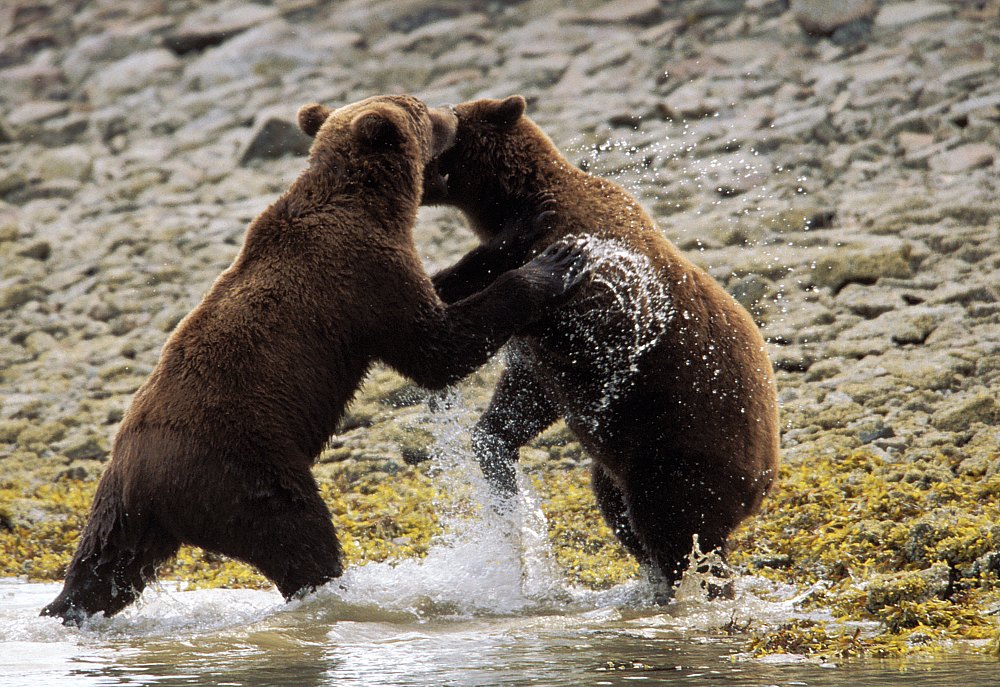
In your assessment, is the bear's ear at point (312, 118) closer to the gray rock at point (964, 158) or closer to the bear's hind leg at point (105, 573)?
the bear's hind leg at point (105, 573)

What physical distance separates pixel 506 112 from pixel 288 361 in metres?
1.70

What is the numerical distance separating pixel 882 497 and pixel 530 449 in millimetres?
2380

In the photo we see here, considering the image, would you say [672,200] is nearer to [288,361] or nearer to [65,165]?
[288,361]

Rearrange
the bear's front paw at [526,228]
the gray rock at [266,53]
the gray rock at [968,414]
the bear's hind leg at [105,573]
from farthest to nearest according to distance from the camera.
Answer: the gray rock at [266,53], the gray rock at [968,414], the bear's front paw at [526,228], the bear's hind leg at [105,573]

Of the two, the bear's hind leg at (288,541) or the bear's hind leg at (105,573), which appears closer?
the bear's hind leg at (288,541)

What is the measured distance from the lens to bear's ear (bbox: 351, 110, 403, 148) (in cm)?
607

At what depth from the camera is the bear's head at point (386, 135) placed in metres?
6.09

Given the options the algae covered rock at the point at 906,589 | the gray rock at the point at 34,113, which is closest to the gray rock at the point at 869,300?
the algae covered rock at the point at 906,589

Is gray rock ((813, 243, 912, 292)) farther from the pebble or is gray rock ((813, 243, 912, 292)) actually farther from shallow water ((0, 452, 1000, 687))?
shallow water ((0, 452, 1000, 687))

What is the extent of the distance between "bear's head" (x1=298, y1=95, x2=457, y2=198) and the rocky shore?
2.44m

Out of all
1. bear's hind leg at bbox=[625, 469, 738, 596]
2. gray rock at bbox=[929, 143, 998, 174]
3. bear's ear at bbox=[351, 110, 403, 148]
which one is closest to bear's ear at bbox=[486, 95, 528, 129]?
bear's ear at bbox=[351, 110, 403, 148]

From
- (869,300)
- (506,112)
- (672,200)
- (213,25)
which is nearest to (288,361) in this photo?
(506,112)

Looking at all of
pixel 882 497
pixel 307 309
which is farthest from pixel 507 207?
pixel 882 497

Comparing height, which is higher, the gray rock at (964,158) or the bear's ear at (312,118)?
the bear's ear at (312,118)
